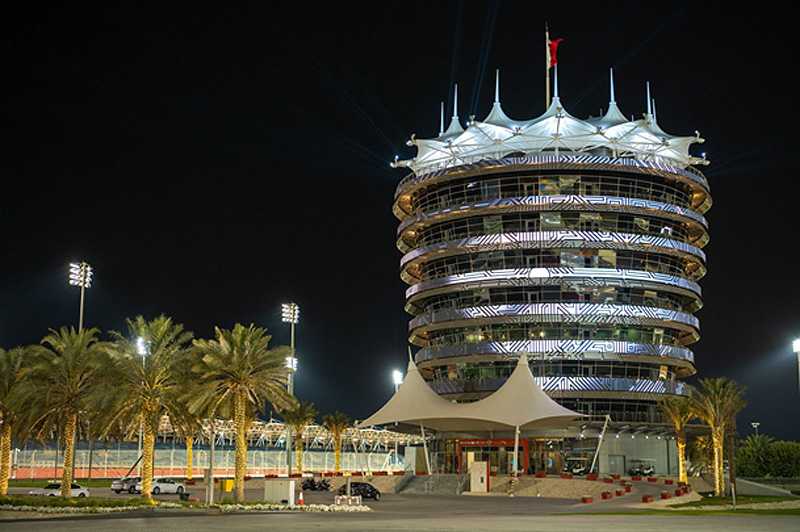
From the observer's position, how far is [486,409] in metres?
89.0

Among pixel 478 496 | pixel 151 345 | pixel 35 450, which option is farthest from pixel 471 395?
pixel 151 345

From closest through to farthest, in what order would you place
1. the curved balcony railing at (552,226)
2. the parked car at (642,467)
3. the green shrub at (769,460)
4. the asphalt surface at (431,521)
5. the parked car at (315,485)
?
the asphalt surface at (431,521) → the parked car at (315,485) → the parked car at (642,467) → the curved balcony railing at (552,226) → the green shrub at (769,460)

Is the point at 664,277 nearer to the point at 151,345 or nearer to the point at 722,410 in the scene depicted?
the point at 722,410

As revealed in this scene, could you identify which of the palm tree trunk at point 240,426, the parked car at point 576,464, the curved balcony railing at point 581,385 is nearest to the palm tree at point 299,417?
the curved balcony railing at point 581,385

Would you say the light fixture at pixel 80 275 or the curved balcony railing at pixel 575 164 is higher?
the curved balcony railing at pixel 575 164

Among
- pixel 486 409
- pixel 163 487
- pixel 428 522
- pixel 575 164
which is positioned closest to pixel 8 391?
pixel 163 487

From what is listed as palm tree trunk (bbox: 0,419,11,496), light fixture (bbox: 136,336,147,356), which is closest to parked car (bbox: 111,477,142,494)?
palm tree trunk (bbox: 0,419,11,496)

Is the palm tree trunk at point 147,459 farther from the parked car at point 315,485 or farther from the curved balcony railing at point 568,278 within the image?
the curved balcony railing at point 568,278

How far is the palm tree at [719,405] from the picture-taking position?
84.9 m

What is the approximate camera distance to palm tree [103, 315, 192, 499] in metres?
58.1

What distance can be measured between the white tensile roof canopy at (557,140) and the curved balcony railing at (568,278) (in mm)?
12911

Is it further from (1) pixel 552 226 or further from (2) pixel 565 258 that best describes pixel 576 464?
(1) pixel 552 226

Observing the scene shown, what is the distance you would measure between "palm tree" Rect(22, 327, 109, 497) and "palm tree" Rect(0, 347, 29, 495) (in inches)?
43.5

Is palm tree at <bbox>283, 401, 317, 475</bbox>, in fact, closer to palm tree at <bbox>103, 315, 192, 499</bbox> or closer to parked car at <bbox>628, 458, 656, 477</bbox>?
parked car at <bbox>628, 458, 656, 477</bbox>
